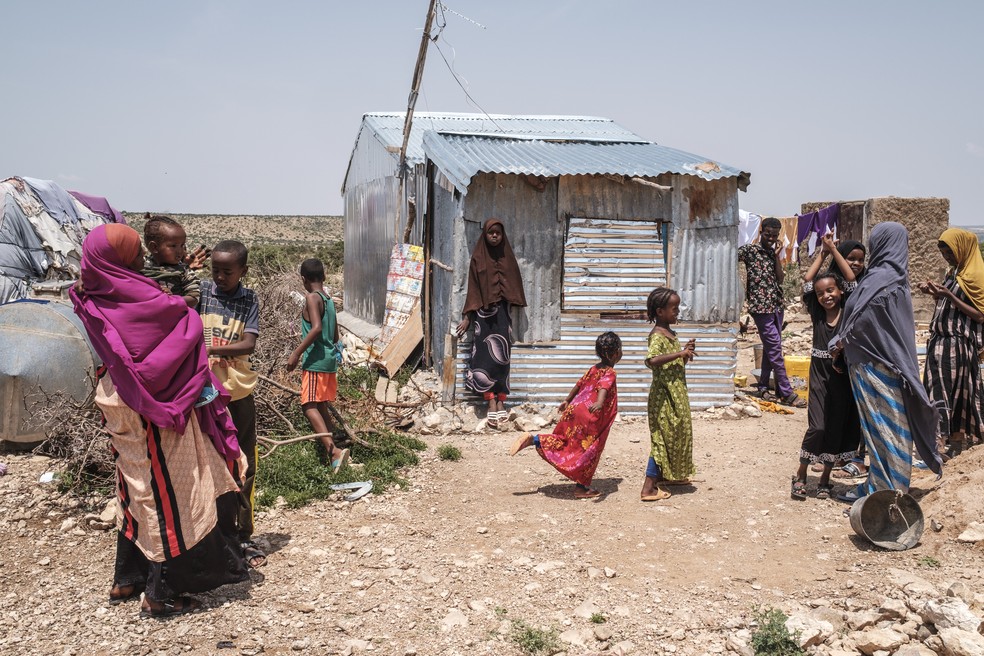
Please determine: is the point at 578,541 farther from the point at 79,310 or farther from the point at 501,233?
the point at 501,233

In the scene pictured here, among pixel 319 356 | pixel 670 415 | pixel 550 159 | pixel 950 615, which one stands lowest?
pixel 950 615

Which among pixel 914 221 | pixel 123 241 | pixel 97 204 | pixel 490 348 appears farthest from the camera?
pixel 914 221

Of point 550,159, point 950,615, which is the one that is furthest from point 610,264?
point 950,615

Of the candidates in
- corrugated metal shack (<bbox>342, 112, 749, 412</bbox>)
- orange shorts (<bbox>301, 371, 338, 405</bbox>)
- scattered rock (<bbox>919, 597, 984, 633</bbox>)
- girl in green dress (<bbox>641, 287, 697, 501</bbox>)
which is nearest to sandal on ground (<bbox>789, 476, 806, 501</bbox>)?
girl in green dress (<bbox>641, 287, 697, 501</bbox>)

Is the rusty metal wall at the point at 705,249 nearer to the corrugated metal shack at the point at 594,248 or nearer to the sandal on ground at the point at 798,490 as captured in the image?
the corrugated metal shack at the point at 594,248

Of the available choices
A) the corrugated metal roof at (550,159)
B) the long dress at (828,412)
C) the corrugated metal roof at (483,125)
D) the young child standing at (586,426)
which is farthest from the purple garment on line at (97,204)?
the long dress at (828,412)

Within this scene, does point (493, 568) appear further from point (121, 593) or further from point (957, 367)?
point (957, 367)

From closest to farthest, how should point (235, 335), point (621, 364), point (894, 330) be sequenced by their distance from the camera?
point (235, 335), point (894, 330), point (621, 364)

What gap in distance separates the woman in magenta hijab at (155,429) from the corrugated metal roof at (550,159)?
13.1ft

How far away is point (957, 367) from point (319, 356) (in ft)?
14.9

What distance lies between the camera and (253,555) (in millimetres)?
4172

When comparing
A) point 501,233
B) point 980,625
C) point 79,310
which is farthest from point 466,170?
point 980,625

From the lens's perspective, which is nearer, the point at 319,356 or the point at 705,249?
the point at 319,356

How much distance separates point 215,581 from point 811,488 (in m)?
3.92
